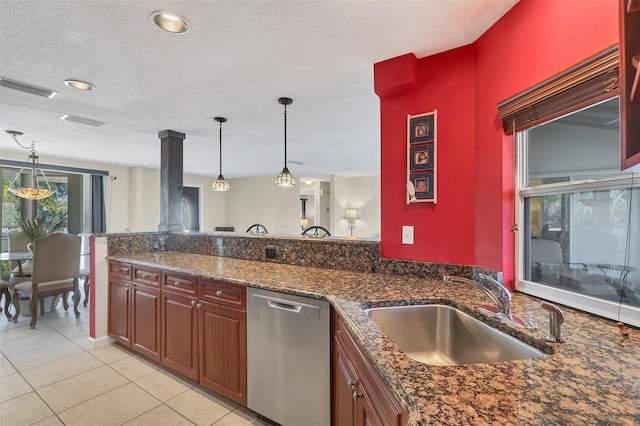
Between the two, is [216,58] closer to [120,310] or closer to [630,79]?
[630,79]

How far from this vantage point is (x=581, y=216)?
1.30 m

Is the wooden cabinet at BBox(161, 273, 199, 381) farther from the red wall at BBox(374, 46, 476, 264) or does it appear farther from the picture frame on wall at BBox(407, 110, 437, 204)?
the picture frame on wall at BBox(407, 110, 437, 204)

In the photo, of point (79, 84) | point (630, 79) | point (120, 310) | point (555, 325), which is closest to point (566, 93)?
point (630, 79)

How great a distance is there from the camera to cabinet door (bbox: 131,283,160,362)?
2426 millimetres

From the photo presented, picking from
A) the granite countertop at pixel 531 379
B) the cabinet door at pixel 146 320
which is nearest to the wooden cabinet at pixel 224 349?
the cabinet door at pixel 146 320

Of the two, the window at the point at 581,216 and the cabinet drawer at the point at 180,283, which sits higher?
the window at the point at 581,216

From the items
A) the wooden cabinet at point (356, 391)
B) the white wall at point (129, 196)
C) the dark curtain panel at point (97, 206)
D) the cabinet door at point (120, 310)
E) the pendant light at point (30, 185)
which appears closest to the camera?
the wooden cabinet at point (356, 391)

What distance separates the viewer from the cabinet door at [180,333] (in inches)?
84.0

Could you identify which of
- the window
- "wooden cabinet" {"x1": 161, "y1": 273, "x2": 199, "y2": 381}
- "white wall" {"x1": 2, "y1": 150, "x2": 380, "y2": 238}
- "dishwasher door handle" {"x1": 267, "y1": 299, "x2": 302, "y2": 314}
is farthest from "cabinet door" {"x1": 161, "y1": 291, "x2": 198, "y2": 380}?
"white wall" {"x1": 2, "y1": 150, "x2": 380, "y2": 238}

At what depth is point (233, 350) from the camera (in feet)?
6.26

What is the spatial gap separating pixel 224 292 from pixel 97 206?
537 cm

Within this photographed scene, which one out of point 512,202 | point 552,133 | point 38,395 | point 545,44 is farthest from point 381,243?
point 38,395

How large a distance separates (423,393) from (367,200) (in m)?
7.27

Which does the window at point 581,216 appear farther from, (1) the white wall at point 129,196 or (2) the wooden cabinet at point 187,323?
(1) the white wall at point 129,196
